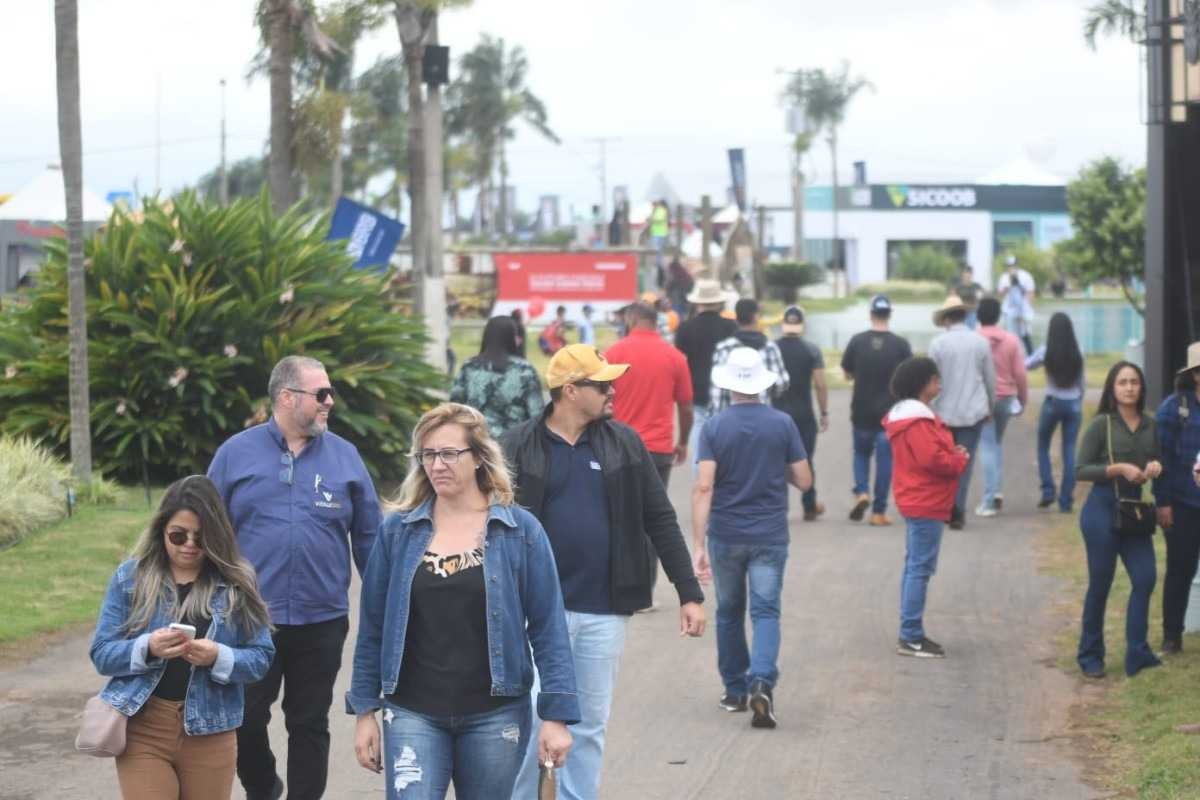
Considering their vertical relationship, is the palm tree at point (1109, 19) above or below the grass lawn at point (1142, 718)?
above

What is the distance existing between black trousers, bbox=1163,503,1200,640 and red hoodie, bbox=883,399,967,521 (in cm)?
121

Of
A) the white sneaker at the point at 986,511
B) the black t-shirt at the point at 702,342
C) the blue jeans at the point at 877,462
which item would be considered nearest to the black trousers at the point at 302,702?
the black t-shirt at the point at 702,342

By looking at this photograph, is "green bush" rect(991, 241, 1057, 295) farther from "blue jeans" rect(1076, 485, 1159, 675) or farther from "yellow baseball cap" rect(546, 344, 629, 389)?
"yellow baseball cap" rect(546, 344, 629, 389)

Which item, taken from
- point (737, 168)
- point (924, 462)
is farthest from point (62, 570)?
point (737, 168)

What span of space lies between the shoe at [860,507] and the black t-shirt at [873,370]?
2.25 feet

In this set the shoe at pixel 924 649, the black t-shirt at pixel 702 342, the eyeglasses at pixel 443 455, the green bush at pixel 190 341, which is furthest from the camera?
the green bush at pixel 190 341

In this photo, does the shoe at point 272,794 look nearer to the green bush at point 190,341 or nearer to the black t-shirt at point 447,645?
the black t-shirt at point 447,645

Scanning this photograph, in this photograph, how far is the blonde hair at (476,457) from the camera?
5309 mm

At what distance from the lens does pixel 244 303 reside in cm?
1642

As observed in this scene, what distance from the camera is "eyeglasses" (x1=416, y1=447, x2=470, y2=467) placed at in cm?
525

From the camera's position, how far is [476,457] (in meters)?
5.32

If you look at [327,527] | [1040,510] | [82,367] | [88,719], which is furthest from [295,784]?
[1040,510]

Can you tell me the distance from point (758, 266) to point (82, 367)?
4326cm

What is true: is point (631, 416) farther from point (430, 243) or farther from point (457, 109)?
point (457, 109)
